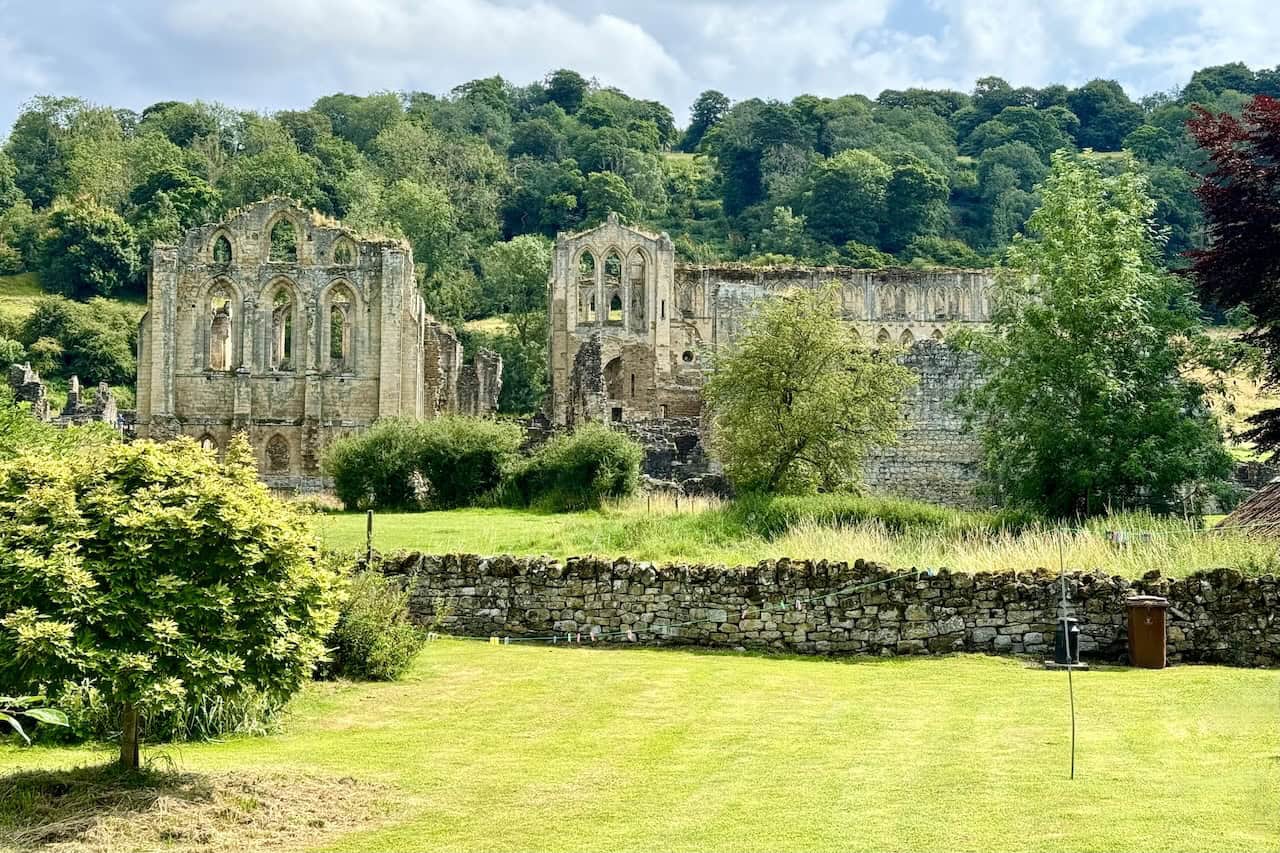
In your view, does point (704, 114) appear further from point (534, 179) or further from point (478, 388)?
point (478, 388)

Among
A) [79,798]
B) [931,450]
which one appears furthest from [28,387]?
[79,798]

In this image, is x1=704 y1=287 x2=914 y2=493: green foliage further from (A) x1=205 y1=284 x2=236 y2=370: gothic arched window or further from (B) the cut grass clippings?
(A) x1=205 y1=284 x2=236 y2=370: gothic arched window

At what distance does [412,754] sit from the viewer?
1155 centimetres

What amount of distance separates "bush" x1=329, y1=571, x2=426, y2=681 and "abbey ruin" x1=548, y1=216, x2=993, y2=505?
26.1 metres

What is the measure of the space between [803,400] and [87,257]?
67.3 metres

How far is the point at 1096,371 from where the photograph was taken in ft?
86.7

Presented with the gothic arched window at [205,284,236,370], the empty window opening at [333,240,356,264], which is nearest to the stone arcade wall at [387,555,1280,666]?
the empty window opening at [333,240,356,264]

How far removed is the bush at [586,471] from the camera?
33938mm

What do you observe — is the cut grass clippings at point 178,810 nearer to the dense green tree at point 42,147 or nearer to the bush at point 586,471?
the bush at point 586,471

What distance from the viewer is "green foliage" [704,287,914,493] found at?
29.3 m

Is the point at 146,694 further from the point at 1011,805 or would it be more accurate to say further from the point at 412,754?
the point at 1011,805

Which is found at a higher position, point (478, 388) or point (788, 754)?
point (478, 388)

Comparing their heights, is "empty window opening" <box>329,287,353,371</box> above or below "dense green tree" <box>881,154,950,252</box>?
below

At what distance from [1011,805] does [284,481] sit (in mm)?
43318
